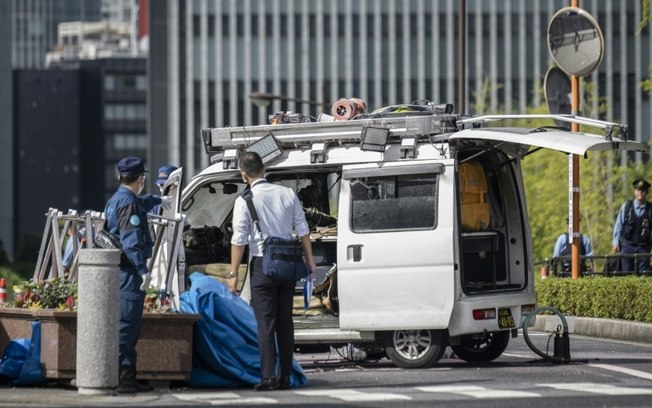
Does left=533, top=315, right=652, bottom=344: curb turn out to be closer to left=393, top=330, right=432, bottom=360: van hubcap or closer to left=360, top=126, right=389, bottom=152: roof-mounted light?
left=393, top=330, right=432, bottom=360: van hubcap

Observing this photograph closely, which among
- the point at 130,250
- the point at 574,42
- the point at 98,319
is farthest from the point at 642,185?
the point at 98,319

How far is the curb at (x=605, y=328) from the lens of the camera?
19.3 meters

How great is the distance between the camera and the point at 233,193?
17.0 m

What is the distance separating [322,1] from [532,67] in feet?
43.8

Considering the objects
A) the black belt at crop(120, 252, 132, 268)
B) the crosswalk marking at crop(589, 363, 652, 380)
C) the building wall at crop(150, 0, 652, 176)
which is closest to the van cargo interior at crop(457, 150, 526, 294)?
the crosswalk marking at crop(589, 363, 652, 380)

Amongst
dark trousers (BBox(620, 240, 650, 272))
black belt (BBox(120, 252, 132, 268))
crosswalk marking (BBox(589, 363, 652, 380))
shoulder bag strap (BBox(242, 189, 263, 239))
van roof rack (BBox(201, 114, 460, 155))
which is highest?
van roof rack (BBox(201, 114, 460, 155))

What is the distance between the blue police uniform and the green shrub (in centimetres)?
897

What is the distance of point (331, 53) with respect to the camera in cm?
10238

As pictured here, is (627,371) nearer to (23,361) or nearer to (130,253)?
(130,253)

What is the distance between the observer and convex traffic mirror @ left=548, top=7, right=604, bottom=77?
72.7ft

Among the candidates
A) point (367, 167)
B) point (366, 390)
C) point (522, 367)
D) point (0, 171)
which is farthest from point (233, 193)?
point (0, 171)

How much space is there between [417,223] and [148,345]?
10.2 ft

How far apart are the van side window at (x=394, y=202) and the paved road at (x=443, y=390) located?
127cm

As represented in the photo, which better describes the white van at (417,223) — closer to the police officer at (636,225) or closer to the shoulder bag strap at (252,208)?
the shoulder bag strap at (252,208)
